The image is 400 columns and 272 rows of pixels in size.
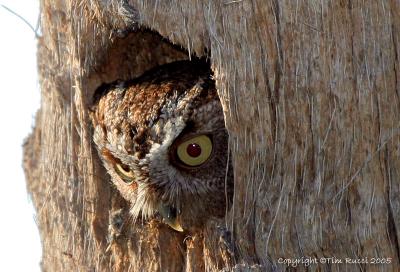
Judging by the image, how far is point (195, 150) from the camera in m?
4.18

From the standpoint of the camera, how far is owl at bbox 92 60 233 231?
4.09 meters

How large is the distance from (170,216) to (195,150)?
325 mm

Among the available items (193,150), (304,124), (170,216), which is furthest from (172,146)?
(304,124)

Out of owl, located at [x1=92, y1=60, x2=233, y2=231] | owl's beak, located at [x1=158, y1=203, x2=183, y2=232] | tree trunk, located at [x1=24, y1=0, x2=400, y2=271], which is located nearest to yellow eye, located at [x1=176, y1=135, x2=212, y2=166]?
owl, located at [x1=92, y1=60, x2=233, y2=231]

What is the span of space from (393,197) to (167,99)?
3.59 ft

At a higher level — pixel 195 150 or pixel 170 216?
pixel 195 150

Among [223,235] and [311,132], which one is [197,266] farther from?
[311,132]

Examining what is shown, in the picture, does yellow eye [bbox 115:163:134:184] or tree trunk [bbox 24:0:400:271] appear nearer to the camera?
tree trunk [bbox 24:0:400:271]

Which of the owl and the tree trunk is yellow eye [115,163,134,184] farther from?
the tree trunk

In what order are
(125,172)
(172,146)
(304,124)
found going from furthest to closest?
(125,172) → (172,146) → (304,124)

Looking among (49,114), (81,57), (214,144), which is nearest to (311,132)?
(214,144)

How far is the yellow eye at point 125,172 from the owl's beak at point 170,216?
0.79 feet

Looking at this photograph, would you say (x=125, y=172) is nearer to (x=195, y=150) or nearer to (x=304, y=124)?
(x=195, y=150)

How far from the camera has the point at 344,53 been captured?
3824 mm
